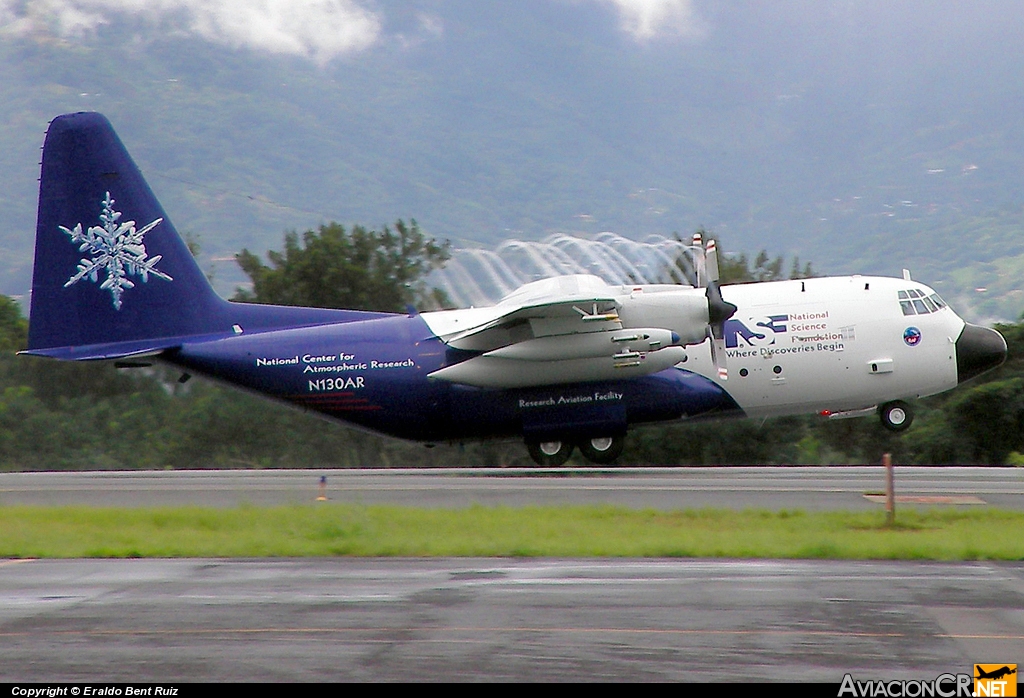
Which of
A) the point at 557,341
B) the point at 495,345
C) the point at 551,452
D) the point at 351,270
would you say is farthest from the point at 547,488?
the point at 351,270

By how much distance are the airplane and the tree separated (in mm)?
7238

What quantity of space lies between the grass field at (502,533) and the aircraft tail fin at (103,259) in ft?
24.0

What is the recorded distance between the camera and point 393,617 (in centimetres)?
1003

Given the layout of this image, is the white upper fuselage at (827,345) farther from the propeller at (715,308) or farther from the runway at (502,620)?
the runway at (502,620)

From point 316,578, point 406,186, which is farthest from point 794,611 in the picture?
point 406,186

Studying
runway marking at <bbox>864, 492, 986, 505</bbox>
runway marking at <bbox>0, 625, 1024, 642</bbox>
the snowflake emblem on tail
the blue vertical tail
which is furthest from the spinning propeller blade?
runway marking at <bbox>0, 625, 1024, 642</bbox>

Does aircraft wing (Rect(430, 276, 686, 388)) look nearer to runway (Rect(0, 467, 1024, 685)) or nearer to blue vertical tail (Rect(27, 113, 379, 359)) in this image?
blue vertical tail (Rect(27, 113, 379, 359))

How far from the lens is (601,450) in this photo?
25.0 m

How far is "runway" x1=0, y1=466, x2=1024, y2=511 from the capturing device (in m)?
18.8

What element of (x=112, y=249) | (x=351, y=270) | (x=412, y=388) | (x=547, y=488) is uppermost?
(x=351, y=270)

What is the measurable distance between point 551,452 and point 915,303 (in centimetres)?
814

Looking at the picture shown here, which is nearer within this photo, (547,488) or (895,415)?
(547,488)

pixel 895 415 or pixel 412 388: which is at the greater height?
pixel 412 388

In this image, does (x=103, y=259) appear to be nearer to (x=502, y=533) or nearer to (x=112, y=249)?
(x=112, y=249)
